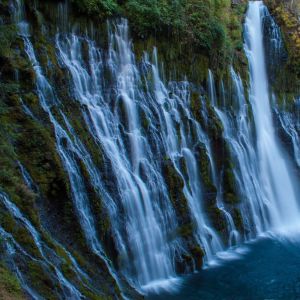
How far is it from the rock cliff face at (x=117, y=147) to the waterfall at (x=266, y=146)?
0.94 metres

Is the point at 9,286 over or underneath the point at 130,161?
underneath

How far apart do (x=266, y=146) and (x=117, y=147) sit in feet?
29.3

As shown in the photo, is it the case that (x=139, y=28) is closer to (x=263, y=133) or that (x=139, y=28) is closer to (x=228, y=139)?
(x=228, y=139)

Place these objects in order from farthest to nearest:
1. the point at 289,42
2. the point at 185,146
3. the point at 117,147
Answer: the point at 289,42
the point at 185,146
the point at 117,147

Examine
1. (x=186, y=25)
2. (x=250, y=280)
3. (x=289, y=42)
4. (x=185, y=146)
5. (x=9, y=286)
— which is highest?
(x=289, y=42)

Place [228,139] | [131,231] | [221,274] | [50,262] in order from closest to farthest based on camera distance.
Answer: [50,262]
[131,231]
[221,274]
[228,139]

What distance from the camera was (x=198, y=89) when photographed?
16.4 metres

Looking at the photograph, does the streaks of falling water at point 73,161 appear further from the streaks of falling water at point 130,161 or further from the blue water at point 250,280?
the blue water at point 250,280

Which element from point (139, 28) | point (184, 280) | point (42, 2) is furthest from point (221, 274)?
point (42, 2)

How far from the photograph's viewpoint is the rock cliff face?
8.55 metres

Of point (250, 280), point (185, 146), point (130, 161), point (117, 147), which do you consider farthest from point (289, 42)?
point (250, 280)

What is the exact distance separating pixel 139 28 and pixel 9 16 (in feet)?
15.4

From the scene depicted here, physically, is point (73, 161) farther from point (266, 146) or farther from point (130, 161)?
point (266, 146)

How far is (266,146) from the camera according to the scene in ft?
61.9
